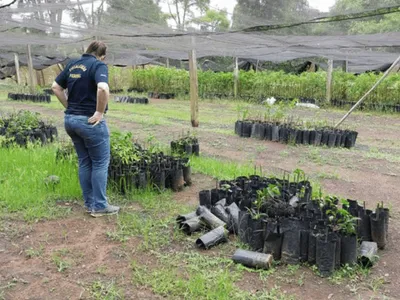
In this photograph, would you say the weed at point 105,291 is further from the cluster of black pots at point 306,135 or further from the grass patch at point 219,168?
the cluster of black pots at point 306,135

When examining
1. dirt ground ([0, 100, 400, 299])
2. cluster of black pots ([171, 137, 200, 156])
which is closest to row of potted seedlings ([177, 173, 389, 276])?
dirt ground ([0, 100, 400, 299])

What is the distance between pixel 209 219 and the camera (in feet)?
11.2

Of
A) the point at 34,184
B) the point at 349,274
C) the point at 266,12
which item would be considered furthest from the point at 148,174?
the point at 266,12

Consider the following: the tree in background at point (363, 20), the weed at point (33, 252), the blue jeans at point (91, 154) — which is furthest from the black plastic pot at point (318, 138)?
the weed at point (33, 252)

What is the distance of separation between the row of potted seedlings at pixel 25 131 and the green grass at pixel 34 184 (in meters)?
0.84

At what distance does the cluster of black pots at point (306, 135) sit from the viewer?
7.41 m

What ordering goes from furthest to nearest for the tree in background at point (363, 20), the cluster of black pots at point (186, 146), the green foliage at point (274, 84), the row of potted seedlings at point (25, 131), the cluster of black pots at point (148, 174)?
the green foliage at point (274, 84)
the row of potted seedlings at point (25, 131)
the cluster of black pots at point (186, 146)
the tree in background at point (363, 20)
the cluster of black pots at point (148, 174)

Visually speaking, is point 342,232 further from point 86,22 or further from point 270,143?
point 86,22

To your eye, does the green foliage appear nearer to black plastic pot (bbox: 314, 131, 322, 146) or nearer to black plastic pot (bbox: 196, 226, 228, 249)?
black plastic pot (bbox: 314, 131, 322, 146)

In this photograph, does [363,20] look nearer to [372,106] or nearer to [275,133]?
[275,133]

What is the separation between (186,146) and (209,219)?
2.69m

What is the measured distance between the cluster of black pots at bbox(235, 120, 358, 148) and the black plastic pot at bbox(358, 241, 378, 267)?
460 centimetres

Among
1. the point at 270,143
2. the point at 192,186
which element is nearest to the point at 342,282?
the point at 192,186

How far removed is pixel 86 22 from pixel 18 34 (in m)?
4.68
